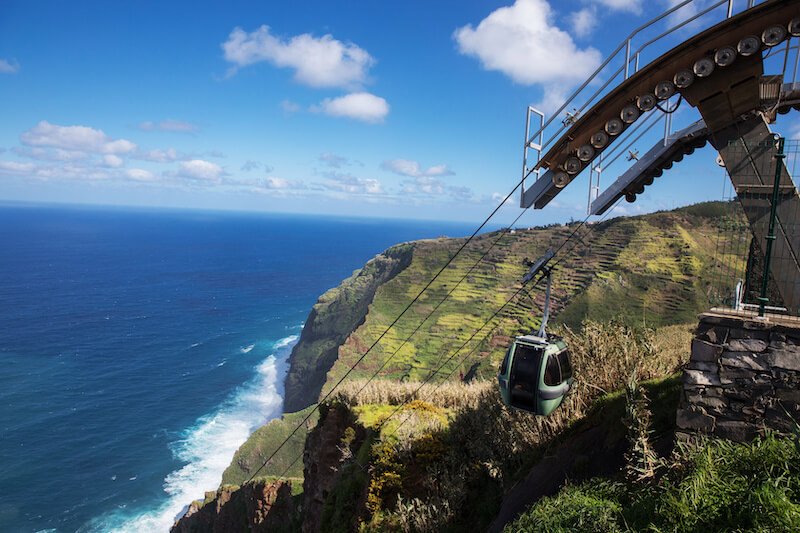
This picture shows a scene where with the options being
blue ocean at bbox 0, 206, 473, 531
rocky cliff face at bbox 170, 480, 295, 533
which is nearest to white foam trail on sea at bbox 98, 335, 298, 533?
blue ocean at bbox 0, 206, 473, 531

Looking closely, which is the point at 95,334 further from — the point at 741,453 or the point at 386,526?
the point at 741,453

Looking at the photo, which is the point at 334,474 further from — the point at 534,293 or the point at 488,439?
the point at 534,293

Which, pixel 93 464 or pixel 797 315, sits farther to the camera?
pixel 93 464

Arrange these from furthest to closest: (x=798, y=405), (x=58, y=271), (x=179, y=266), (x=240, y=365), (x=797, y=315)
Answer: (x=179, y=266)
(x=58, y=271)
(x=240, y=365)
(x=797, y=315)
(x=798, y=405)

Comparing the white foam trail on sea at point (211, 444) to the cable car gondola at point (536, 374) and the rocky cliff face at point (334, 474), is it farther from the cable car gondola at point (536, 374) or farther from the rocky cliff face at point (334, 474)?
the cable car gondola at point (536, 374)

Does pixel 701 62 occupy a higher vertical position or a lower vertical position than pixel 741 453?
higher

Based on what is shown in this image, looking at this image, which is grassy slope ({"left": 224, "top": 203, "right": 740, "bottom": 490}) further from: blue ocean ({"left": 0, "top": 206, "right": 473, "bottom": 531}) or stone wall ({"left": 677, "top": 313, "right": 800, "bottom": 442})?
stone wall ({"left": 677, "top": 313, "right": 800, "bottom": 442})

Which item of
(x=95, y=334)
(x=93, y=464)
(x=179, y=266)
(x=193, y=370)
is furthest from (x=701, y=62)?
(x=179, y=266)

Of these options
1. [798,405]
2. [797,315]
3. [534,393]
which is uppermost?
[797,315]
